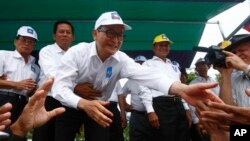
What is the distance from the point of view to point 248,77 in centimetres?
322

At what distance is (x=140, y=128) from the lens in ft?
16.3

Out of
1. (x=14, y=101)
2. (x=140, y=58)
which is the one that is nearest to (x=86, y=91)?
(x=14, y=101)

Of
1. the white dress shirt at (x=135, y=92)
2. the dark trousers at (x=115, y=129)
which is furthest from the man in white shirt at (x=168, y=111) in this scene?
the dark trousers at (x=115, y=129)

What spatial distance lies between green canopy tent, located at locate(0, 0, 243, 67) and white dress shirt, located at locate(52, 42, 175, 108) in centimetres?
160

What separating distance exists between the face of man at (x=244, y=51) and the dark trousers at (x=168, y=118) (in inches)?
60.6

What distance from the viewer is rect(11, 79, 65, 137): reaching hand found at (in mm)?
2055

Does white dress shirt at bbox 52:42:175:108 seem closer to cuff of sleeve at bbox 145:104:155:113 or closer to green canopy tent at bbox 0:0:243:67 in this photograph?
cuff of sleeve at bbox 145:104:155:113

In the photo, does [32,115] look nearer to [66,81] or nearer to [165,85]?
[66,81]

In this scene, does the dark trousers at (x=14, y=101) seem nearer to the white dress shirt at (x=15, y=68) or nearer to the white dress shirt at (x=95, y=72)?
the white dress shirt at (x=15, y=68)

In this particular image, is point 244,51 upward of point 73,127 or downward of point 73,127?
upward

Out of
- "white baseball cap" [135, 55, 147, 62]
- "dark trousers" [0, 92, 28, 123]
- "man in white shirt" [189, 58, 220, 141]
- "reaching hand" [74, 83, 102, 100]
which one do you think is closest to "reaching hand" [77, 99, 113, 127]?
"reaching hand" [74, 83, 102, 100]

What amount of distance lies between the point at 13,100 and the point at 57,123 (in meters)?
1.11

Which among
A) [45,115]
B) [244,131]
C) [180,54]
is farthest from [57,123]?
[180,54]

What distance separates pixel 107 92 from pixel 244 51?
51.3 inches
